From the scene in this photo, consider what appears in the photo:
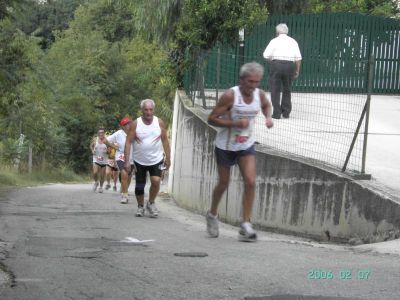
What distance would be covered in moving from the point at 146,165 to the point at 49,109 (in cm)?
2624

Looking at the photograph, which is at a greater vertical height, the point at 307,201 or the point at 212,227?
the point at 307,201

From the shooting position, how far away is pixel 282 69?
46.0 feet

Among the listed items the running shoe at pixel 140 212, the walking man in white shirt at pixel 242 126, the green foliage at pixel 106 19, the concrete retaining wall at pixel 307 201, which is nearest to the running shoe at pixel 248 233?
the walking man in white shirt at pixel 242 126

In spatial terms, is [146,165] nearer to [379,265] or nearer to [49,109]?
[379,265]

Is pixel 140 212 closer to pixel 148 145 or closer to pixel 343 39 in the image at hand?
pixel 148 145

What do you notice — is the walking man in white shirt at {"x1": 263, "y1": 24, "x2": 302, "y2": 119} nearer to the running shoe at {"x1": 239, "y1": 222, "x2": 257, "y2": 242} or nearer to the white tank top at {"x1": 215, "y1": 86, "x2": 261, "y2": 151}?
the white tank top at {"x1": 215, "y1": 86, "x2": 261, "y2": 151}

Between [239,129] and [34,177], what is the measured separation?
2645 centimetres

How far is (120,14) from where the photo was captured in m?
62.9

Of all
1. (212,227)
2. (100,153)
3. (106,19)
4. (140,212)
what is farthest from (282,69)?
(106,19)

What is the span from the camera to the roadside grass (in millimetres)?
28394

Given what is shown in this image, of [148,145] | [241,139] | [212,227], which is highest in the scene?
[241,139]

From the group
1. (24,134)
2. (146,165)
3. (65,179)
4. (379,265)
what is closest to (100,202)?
(146,165)

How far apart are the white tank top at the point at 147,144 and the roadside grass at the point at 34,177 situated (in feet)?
48.9
